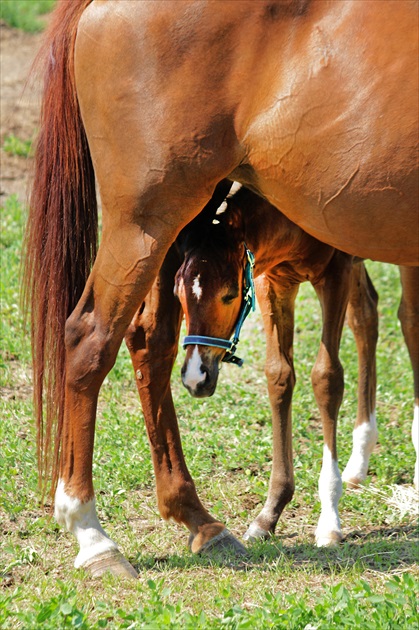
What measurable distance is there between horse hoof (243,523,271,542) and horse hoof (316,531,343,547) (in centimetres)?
25

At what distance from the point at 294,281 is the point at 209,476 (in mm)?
1207

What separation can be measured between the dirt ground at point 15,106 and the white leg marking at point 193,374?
13.9 feet

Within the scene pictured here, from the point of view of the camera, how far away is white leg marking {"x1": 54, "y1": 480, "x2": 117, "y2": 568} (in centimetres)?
384

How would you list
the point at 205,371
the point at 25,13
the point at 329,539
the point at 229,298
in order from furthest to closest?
the point at 25,13
the point at 329,539
the point at 229,298
the point at 205,371

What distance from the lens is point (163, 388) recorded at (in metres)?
4.31

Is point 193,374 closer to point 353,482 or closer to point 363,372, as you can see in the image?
point 353,482

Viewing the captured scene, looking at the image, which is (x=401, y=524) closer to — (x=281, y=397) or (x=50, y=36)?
(x=281, y=397)

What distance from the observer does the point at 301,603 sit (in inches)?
128

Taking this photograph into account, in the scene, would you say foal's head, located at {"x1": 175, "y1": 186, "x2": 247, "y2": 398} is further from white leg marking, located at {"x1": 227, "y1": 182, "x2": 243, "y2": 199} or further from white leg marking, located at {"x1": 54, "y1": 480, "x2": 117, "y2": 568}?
white leg marking, located at {"x1": 54, "y1": 480, "x2": 117, "y2": 568}

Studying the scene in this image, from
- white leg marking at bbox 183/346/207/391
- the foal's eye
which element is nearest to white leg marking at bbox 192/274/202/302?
the foal's eye

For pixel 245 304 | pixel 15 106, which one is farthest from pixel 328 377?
pixel 15 106

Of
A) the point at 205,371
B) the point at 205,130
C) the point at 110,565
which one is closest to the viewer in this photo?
the point at 205,130

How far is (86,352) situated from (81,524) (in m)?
0.73

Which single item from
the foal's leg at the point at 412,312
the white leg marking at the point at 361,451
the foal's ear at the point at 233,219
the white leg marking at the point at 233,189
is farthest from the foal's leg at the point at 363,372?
the foal's ear at the point at 233,219
